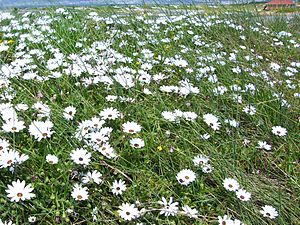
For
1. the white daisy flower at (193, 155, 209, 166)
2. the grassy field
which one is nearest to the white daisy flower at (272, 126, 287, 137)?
the grassy field

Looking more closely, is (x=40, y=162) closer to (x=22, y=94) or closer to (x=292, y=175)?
(x=22, y=94)

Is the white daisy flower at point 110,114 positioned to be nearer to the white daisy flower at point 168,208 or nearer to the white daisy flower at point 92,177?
the white daisy flower at point 92,177

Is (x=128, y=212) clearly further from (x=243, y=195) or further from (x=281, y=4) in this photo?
(x=281, y=4)

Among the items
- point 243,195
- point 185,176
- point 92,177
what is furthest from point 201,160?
point 92,177

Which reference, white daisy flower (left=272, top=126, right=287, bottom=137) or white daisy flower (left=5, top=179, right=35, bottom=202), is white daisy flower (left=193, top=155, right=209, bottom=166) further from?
white daisy flower (left=5, top=179, right=35, bottom=202)

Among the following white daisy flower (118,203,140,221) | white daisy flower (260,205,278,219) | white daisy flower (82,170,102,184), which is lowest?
white daisy flower (118,203,140,221)

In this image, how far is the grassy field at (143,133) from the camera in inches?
54.6

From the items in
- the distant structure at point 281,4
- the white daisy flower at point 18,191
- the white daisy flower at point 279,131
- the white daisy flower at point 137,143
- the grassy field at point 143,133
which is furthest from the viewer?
the distant structure at point 281,4

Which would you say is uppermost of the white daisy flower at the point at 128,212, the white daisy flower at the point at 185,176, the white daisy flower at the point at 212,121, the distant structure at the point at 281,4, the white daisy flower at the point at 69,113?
the distant structure at the point at 281,4

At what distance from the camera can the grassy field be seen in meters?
1.39

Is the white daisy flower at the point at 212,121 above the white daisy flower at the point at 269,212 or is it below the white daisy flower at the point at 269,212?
above

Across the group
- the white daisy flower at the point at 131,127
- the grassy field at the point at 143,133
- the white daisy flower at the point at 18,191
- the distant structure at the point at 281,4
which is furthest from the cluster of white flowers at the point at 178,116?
the distant structure at the point at 281,4

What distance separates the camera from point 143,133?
174 cm

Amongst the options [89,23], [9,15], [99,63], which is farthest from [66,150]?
[9,15]
